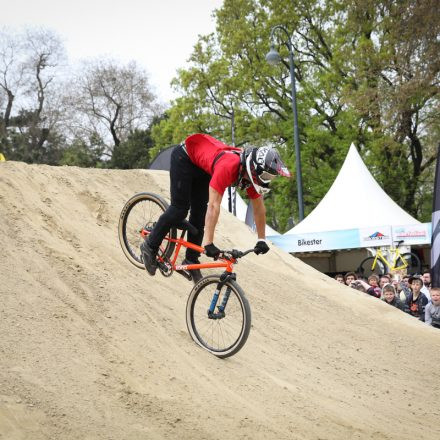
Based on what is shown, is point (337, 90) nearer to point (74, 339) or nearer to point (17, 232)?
point (17, 232)

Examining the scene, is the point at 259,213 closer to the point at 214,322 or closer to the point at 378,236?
the point at 214,322

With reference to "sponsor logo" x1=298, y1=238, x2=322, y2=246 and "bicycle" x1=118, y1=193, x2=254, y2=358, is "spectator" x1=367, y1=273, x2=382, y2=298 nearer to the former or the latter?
"bicycle" x1=118, y1=193, x2=254, y2=358

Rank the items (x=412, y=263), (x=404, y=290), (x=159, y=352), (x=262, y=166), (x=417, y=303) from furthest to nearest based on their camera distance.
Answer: (x=412, y=263)
(x=404, y=290)
(x=417, y=303)
(x=159, y=352)
(x=262, y=166)

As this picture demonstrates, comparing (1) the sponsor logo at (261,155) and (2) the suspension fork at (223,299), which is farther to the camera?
(2) the suspension fork at (223,299)

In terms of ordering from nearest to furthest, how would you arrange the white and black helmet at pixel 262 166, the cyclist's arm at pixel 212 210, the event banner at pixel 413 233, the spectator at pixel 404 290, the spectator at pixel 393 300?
the white and black helmet at pixel 262 166
the cyclist's arm at pixel 212 210
the spectator at pixel 393 300
the spectator at pixel 404 290
the event banner at pixel 413 233

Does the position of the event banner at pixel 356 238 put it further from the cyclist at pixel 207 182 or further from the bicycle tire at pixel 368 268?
the cyclist at pixel 207 182

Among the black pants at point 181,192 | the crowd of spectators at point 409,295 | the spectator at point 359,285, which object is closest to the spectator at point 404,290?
the crowd of spectators at point 409,295

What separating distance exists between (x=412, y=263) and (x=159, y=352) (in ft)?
44.4

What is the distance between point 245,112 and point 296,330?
24.7 meters

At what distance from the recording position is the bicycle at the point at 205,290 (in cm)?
679

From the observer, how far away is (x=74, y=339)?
253 inches

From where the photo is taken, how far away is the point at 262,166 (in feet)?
20.5

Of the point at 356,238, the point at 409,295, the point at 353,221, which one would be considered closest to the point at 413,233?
the point at 356,238

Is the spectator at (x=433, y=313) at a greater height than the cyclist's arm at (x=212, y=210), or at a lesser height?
lesser
